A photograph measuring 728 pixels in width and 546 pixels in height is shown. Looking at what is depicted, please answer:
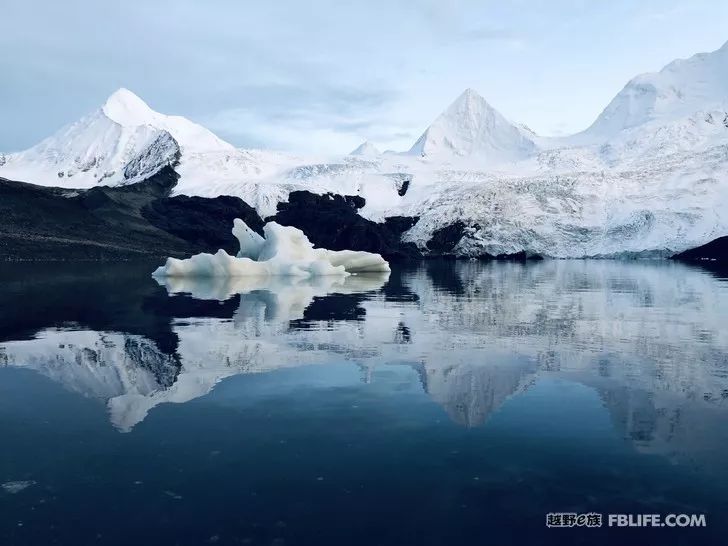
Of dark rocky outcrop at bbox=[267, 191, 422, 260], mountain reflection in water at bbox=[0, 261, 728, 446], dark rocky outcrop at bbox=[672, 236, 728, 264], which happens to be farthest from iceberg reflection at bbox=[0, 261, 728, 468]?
dark rocky outcrop at bbox=[672, 236, 728, 264]

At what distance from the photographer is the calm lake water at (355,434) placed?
6.69 meters

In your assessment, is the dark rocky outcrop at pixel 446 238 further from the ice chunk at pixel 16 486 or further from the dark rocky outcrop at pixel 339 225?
the ice chunk at pixel 16 486

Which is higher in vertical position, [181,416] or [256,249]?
[256,249]

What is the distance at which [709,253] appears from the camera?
124m

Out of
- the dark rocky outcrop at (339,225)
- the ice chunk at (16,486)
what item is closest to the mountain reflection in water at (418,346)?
the ice chunk at (16,486)

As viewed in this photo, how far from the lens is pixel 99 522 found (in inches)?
259

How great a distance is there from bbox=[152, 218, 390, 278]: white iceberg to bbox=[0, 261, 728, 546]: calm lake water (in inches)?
1199

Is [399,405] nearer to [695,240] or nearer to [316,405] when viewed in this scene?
[316,405]

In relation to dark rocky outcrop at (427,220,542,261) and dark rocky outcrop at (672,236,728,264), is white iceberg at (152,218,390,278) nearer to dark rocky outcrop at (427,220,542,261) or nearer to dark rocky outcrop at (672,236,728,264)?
dark rocky outcrop at (427,220,542,261)

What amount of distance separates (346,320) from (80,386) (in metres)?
12.1

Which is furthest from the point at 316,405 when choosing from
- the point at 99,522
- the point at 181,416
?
the point at 99,522

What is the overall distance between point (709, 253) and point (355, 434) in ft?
445

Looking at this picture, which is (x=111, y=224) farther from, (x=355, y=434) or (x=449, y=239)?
(x=355, y=434)

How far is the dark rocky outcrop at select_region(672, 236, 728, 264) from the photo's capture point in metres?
121
